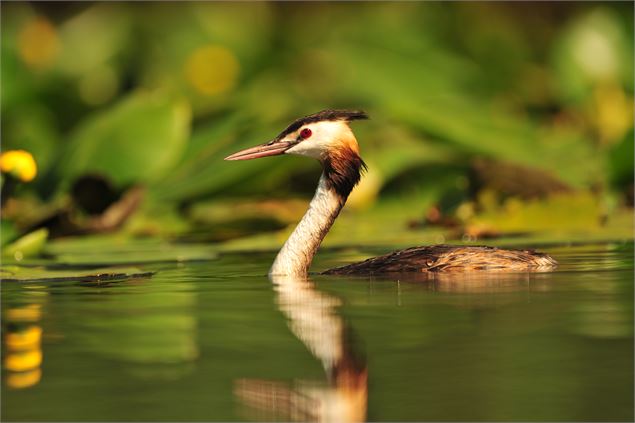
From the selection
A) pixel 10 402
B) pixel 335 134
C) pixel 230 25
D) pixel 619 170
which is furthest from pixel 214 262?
pixel 230 25

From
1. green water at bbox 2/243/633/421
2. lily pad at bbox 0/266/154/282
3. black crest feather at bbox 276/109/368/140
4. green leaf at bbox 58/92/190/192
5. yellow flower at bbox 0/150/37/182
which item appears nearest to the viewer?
green water at bbox 2/243/633/421

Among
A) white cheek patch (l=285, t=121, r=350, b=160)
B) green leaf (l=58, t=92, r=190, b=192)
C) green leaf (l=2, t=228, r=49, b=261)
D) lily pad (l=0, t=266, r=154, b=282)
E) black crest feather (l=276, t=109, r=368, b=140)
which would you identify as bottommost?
lily pad (l=0, t=266, r=154, b=282)

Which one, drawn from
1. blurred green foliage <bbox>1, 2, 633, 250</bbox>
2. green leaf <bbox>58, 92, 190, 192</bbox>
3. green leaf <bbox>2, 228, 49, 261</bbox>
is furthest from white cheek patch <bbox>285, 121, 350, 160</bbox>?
green leaf <bbox>58, 92, 190, 192</bbox>

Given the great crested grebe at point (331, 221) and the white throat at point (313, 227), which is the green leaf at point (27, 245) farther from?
the white throat at point (313, 227)

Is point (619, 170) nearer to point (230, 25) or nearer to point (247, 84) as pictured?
point (247, 84)

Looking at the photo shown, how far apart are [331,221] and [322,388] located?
3237 mm

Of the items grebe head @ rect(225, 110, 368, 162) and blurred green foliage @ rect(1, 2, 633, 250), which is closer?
grebe head @ rect(225, 110, 368, 162)

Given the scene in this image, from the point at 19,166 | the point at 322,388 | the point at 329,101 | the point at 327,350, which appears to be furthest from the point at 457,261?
the point at 329,101

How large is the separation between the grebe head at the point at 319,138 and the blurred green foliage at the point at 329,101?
5.19 feet

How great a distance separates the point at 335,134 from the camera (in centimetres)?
704

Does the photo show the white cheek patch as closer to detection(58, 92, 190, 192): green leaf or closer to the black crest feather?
the black crest feather

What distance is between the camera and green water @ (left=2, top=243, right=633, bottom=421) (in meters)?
3.68

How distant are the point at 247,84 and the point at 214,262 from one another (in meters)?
7.02

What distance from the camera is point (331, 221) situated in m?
7.16
